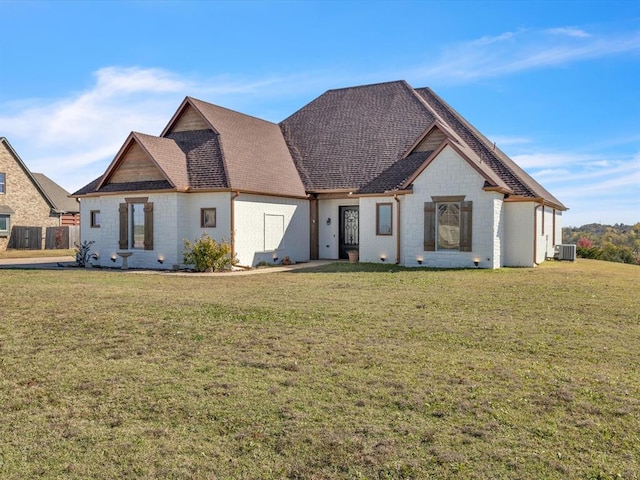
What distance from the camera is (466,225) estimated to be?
20.9 metres

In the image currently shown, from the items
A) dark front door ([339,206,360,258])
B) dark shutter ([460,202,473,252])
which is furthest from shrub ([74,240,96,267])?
dark shutter ([460,202,473,252])

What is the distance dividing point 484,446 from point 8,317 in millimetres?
9638

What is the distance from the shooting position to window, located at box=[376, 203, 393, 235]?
77.1 feet

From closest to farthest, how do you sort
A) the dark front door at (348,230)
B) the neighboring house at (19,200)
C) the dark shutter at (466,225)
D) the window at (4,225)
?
the dark shutter at (466,225)
the dark front door at (348,230)
the window at (4,225)
the neighboring house at (19,200)

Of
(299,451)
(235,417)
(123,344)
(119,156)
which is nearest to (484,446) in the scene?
(299,451)

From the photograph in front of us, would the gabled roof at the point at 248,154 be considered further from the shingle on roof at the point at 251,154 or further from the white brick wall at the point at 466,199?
the white brick wall at the point at 466,199

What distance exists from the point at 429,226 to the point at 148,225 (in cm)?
1165

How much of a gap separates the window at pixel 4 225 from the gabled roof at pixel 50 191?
377cm

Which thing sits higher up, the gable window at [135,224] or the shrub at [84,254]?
the gable window at [135,224]

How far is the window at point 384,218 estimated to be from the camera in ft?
77.1

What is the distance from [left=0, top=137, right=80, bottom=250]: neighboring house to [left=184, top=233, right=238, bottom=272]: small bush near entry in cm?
2482

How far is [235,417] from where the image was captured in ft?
17.5

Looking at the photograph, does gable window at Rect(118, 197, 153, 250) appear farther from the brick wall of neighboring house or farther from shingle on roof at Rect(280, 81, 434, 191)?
the brick wall of neighboring house

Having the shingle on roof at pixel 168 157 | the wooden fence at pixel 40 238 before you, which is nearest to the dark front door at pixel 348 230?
the shingle on roof at pixel 168 157
